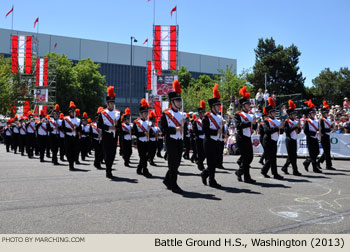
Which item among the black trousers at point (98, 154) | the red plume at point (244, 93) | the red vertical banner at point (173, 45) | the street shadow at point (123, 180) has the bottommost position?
the street shadow at point (123, 180)

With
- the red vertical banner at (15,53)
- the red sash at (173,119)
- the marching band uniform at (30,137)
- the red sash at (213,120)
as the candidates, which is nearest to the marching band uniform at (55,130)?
the marching band uniform at (30,137)

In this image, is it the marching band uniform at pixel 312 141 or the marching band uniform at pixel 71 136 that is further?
the marching band uniform at pixel 71 136

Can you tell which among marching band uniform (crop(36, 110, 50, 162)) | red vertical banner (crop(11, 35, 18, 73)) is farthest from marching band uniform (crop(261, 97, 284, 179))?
red vertical banner (crop(11, 35, 18, 73))

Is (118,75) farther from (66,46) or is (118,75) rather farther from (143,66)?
(66,46)

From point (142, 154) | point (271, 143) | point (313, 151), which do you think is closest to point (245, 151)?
point (271, 143)

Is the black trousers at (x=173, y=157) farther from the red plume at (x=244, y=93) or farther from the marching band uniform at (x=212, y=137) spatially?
the red plume at (x=244, y=93)

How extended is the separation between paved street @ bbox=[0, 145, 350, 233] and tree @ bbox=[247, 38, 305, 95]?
4866cm

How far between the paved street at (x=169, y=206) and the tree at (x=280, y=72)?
160ft

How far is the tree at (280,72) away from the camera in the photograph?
56312 mm

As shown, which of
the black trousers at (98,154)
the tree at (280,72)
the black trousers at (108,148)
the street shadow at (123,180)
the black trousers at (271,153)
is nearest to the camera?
the street shadow at (123,180)

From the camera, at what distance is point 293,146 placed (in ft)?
34.0

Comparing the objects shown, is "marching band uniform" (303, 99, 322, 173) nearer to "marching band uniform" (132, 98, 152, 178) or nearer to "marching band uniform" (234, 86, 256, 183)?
"marching band uniform" (234, 86, 256, 183)

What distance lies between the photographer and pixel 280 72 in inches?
2249

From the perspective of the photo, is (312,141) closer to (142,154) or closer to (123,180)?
(142,154)
